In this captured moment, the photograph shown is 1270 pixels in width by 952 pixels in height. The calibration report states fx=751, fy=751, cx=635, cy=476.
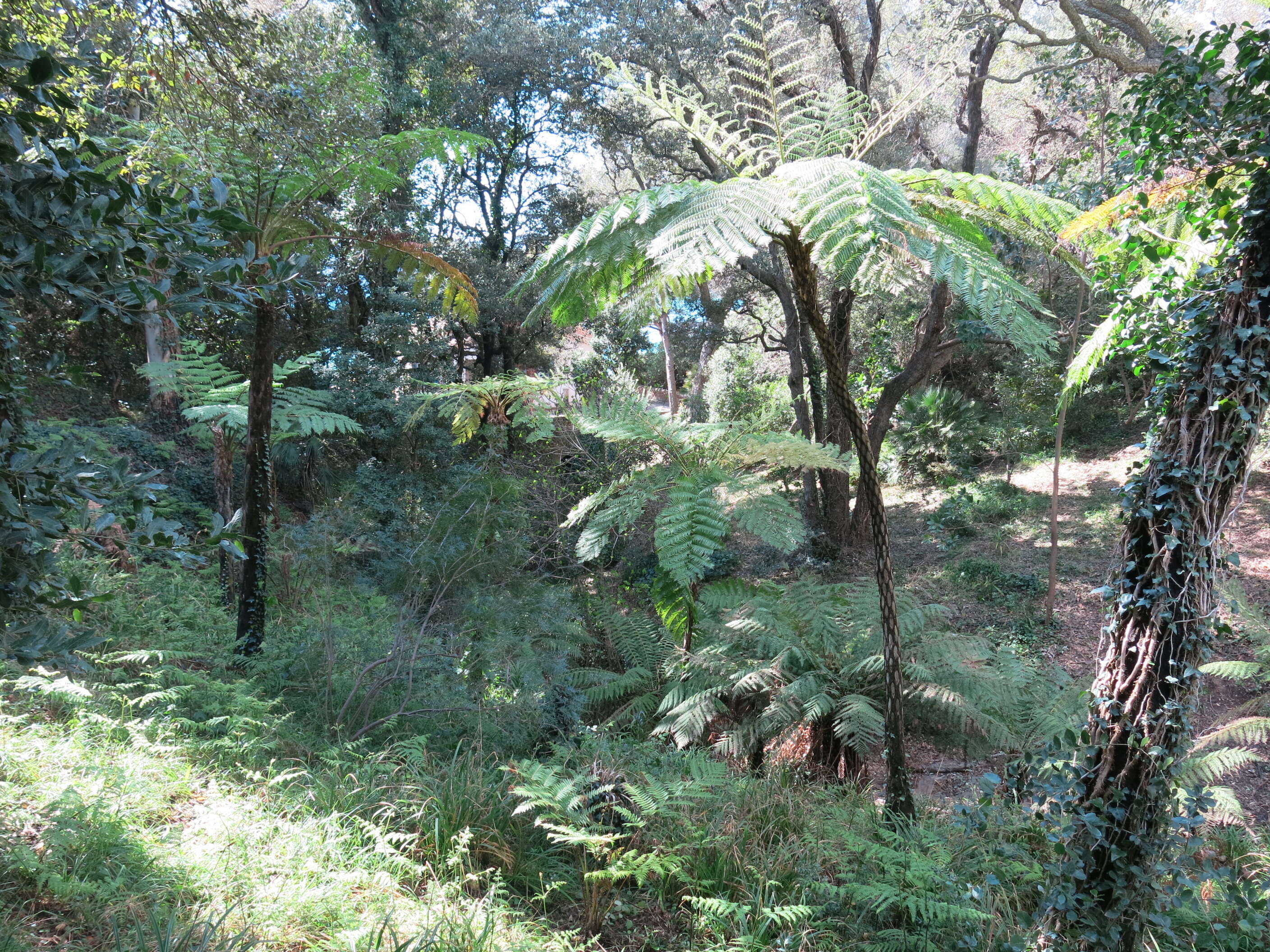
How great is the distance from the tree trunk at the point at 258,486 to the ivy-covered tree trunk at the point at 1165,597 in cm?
449

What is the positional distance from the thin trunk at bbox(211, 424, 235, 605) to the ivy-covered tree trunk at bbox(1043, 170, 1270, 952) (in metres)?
6.48

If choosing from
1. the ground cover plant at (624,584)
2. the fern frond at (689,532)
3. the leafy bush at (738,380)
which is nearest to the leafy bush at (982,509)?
the ground cover plant at (624,584)

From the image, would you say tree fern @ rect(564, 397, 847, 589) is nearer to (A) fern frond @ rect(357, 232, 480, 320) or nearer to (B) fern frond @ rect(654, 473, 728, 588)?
(B) fern frond @ rect(654, 473, 728, 588)

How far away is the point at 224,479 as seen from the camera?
280 inches

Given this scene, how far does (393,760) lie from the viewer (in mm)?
3713

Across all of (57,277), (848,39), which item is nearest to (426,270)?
(57,277)

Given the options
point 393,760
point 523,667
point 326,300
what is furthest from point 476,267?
point 393,760

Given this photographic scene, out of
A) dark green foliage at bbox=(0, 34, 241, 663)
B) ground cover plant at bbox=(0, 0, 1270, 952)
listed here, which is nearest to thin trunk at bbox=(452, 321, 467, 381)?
ground cover plant at bbox=(0, 0, 1270, 952)

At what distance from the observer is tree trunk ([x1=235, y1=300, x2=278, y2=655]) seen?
4727 mm

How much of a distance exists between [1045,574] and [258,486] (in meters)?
8.90

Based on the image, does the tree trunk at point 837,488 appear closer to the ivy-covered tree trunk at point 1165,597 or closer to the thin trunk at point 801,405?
the thin trunk at point 801,405

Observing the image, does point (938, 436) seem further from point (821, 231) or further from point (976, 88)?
point (821, 231)

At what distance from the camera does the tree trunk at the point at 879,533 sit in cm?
326

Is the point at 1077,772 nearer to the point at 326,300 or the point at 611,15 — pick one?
the point at 611,15
